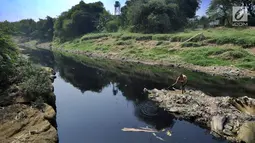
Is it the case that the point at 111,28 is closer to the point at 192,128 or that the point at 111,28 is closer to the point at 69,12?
the point at 69,12

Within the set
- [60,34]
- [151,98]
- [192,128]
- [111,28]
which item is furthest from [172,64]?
[60,34]

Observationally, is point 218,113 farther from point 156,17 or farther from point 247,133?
point 156,17

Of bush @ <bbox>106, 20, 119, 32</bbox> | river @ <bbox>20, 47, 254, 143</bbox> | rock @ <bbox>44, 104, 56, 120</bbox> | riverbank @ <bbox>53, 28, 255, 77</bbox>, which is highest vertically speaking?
bush @ <bbox>106, 20, 119, 32</bbox>

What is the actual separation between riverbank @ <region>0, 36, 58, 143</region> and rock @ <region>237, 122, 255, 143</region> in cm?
960

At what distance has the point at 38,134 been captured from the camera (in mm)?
12633

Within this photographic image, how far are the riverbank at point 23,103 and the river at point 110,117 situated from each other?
1.65 metres

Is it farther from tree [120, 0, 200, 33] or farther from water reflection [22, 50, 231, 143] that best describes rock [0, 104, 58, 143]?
tree [120, 0, 200, 33]

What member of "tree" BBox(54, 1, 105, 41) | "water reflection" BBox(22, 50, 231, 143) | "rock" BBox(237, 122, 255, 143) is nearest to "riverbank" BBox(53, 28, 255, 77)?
"water reflection" BBox(22, 50, 231, 143)

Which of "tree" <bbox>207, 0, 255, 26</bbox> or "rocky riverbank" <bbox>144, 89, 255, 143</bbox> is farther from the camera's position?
"tree" <bbox>207, 0, 255, 26</bbox>

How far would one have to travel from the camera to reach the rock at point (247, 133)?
520 inches

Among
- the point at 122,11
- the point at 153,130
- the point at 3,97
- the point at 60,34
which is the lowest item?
the point at 153,130

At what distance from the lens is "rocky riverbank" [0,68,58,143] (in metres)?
12.4

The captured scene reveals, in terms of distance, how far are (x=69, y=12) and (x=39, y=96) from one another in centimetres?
8570

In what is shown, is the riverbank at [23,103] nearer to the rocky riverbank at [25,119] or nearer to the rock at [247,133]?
the rocky riverbank at [25,119]
